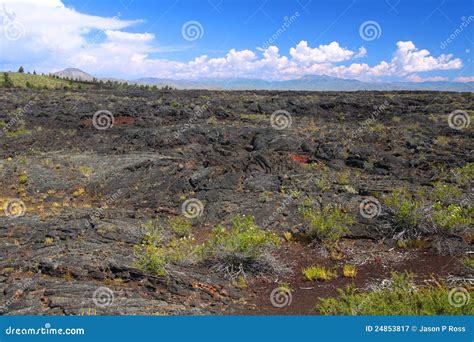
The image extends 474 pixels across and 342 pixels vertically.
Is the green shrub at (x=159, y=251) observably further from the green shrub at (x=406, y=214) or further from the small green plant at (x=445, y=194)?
the small green plant at (x=445, y=194)

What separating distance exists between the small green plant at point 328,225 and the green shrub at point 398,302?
314 centimetres

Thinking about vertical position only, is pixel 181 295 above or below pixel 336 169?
below

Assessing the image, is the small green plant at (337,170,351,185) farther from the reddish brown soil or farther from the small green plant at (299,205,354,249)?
the reddish brown soil

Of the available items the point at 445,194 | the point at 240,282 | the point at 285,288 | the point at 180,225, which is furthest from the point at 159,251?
the point at 445,194

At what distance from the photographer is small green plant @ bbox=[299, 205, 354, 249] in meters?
12.3

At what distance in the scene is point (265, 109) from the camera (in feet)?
129

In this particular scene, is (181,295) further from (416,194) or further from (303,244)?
(416,194)

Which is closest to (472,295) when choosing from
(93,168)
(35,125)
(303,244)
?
(303,244)

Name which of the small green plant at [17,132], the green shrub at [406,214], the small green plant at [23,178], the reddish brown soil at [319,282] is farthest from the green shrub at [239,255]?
the small green plant at [17,132]

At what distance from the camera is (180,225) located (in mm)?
13648

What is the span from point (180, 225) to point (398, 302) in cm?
741

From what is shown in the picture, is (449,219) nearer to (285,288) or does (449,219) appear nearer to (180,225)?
(285,288)

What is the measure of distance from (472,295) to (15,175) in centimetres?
1840

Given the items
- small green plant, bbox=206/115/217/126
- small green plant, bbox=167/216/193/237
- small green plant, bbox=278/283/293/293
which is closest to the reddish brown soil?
small green plant, bbox=278/283/293/293
